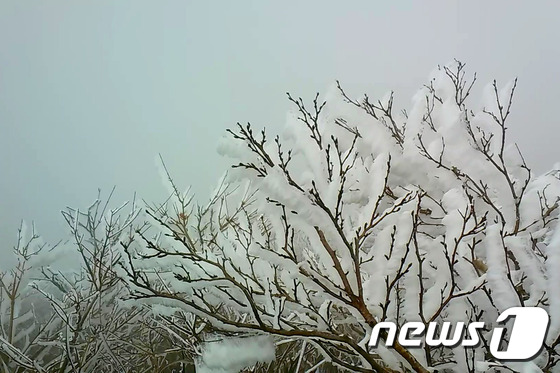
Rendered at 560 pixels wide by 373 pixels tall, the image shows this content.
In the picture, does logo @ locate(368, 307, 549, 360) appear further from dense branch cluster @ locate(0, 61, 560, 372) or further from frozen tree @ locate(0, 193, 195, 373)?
frozen tree @ locate(0, 193, 195, 373)

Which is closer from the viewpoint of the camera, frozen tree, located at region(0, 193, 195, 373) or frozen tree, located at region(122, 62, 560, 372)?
frozen tree, located at region(122, 62, 560, 372)

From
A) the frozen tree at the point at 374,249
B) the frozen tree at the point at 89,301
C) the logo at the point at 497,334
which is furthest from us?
the frozen tree at the point at 89,301

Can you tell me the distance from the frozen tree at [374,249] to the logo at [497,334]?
26 mm

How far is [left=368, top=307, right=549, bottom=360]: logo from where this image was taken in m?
1.32

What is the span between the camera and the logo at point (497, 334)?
1.32 metres

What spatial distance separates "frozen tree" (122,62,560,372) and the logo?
26mm

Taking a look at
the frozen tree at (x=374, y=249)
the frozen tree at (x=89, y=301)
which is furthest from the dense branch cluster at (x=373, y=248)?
the frozen tree at (x=89, y=301)

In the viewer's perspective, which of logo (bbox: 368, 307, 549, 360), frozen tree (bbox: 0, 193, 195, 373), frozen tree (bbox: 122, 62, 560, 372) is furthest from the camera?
frozen tree (bbox: 0, 193, 195, 373)

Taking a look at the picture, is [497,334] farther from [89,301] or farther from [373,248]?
[89,301]

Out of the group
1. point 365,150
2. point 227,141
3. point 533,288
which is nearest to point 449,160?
point 365,150

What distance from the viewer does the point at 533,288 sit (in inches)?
56.9

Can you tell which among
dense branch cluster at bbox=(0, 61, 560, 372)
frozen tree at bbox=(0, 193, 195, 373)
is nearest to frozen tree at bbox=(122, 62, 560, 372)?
dense branch cluster at bbox=(0, 61, 560, 372)

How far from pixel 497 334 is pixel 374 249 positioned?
435mm

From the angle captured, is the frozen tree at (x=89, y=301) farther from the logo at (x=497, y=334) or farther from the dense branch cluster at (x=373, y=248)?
the logo at (x=497, y=334)
